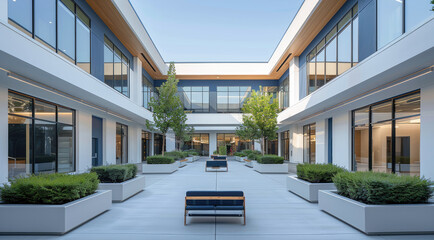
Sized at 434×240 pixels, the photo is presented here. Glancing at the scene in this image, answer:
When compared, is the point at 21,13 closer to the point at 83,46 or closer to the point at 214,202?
the point at 83,46

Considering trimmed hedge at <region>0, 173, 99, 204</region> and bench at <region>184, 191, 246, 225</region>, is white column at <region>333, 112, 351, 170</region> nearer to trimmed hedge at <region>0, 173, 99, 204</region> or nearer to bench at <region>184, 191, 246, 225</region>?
bench at <region>184, 191, 246, 225</region>

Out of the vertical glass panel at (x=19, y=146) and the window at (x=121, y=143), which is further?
the window at (x=121, y=143)

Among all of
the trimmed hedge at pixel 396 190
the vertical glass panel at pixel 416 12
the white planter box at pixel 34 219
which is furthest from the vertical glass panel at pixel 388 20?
the white planter box at pixel 34 219

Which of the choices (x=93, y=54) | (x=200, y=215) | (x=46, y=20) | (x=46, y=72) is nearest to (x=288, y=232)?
(x=200, y=215)

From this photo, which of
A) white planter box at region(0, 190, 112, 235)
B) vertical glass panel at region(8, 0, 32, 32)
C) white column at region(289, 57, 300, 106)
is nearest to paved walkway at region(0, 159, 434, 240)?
white planter box at region(0, 190, 112, 235)

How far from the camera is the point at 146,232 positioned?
241 inches

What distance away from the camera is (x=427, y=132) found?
10.6m

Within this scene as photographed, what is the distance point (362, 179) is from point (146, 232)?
5.07 m

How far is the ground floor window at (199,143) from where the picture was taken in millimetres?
42438

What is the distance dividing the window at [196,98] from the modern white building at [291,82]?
9.13m

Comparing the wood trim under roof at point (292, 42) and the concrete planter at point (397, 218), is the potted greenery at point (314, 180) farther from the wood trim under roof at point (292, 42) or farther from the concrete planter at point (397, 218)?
the wood trim under roof at point (292, 42)

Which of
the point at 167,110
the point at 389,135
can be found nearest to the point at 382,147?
the point at 389,135

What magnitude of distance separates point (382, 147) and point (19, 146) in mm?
16760

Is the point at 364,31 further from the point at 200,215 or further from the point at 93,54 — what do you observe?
the point at 93,54
